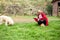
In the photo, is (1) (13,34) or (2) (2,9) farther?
(2) (2,9)

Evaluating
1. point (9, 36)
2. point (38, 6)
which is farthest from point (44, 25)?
point (38, 6)

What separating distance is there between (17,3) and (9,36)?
12832mm

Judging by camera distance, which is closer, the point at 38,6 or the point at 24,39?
the point at 24,39

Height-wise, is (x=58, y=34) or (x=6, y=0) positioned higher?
(x=6, y=0)

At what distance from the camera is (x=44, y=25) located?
10.8 metres

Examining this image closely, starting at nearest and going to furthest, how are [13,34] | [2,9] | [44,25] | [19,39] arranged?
1. [19,39]
2. [13,34]
3. [44,25]
4. [2,9]

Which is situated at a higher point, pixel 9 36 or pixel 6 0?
pixel 6 0

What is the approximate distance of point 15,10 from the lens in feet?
67.3

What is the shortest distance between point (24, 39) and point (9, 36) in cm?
77

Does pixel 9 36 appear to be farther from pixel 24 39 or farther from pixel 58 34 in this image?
pixel 58 34

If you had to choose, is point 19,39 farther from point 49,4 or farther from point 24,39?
point 49,4

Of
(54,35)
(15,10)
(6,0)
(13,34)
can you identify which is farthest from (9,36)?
(6,0)

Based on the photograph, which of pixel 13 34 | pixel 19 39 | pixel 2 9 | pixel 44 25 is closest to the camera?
pixel 19 39

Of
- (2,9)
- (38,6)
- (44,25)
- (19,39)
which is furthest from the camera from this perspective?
(38,6)
